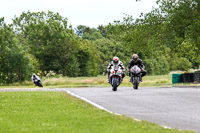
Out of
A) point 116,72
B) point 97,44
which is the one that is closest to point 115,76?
point 116,72

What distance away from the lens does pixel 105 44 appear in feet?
342

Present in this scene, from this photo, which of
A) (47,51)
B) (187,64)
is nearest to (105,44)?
(187,64)

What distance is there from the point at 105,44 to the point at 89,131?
9657 centimetres

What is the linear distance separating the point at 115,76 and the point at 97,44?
82.4 meters

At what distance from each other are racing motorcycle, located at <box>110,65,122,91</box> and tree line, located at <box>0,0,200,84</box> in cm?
772

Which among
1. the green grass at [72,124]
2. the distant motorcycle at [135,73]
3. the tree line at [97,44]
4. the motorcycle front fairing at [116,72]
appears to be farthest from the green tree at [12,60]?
the green grass at [72,124]

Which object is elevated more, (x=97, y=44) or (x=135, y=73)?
(x=97, y=44)

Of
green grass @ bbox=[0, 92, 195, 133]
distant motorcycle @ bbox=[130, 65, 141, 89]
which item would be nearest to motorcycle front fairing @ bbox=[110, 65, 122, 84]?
distant motorcycle @ bbox=[130, 65, 141, 89]

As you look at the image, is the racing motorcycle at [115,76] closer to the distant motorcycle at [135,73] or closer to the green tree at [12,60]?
the distant motorcycle at [135,73]

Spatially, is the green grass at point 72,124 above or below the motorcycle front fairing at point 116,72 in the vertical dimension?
below

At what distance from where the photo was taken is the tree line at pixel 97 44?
32.6 m

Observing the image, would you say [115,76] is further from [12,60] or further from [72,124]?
[12,60]

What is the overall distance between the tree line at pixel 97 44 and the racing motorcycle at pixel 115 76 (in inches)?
304

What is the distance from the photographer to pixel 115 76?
24.3m
